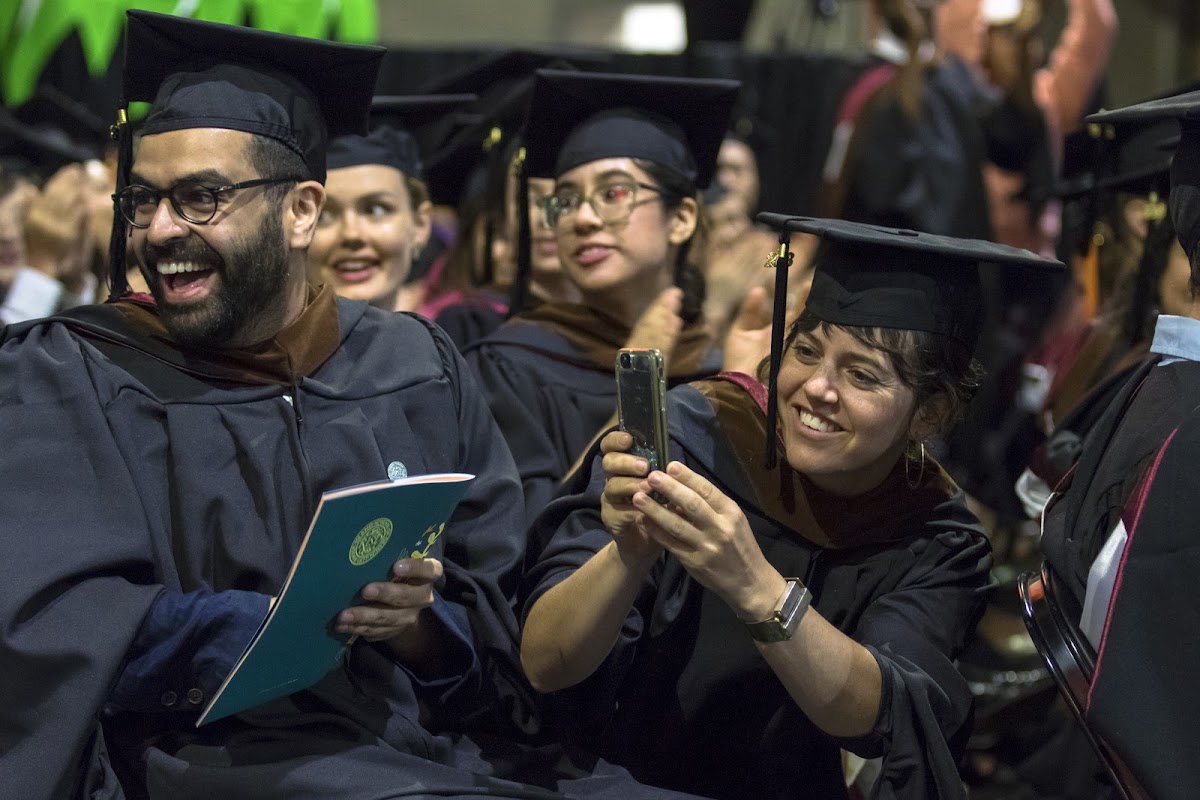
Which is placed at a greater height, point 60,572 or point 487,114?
point 487,114

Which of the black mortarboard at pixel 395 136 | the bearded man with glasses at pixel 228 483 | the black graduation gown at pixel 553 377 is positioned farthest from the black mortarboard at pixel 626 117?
the bearded man with glasses at pixel 228 483

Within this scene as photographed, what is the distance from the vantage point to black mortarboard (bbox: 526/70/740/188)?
361 centimetres

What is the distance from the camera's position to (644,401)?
199 cm

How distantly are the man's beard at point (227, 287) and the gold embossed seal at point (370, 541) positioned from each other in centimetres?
61

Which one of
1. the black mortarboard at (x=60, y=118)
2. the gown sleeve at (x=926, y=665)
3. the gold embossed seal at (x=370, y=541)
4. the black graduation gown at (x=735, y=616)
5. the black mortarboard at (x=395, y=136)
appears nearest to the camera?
the gold embossed seal at (x=370, y=541)

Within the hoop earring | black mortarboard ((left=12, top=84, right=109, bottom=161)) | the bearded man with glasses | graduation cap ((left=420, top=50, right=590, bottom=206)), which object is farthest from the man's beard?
black mortarboard ((left=12, top=84, right=109, bottom=161))

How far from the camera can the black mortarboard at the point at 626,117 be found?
11.8 ft

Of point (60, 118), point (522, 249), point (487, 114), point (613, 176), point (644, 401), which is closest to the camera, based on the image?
point (644, 401)

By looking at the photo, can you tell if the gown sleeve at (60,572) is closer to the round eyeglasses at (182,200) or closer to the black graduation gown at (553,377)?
the round eyeglasses at (182,200)

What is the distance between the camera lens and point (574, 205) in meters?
3.66

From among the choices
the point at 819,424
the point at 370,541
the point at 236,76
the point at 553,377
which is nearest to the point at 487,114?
the point at 553,377

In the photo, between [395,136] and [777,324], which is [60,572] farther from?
[395,136]

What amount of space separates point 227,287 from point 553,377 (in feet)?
4.14

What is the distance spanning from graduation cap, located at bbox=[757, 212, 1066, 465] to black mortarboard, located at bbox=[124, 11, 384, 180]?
867 millimetres
